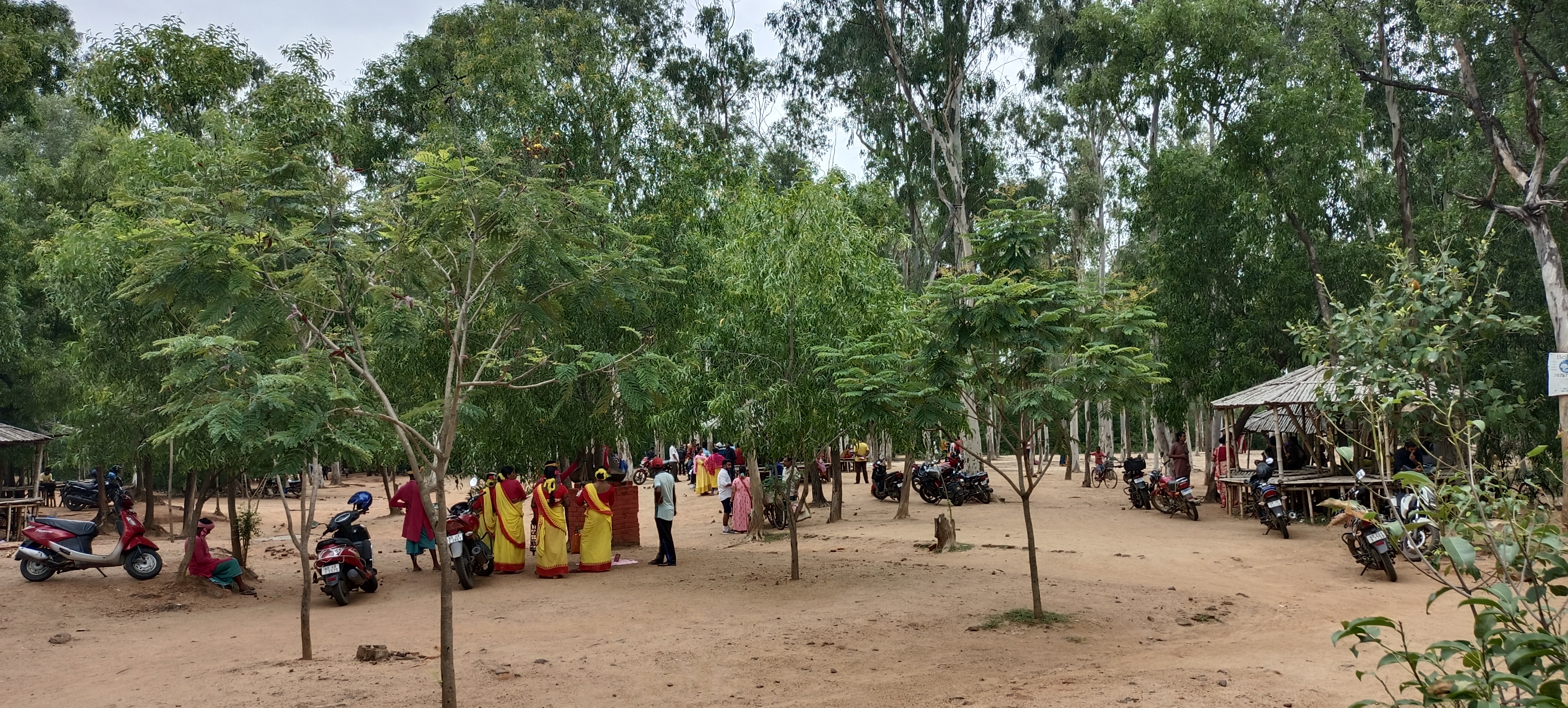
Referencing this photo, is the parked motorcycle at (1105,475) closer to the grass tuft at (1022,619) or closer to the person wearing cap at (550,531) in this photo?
the person wearing cap at (550,531)

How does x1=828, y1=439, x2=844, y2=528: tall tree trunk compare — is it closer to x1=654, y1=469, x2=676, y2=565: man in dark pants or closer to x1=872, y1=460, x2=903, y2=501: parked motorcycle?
x1=872, y1=460, x2=903, y2=501: parked motorcycle

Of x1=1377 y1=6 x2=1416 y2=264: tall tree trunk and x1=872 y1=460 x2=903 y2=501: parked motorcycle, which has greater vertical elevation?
x1=1377 y1=6 x2=1416 y2=264: tall tree trunk

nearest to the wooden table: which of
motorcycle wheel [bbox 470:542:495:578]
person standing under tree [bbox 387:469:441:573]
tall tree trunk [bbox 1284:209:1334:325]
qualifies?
person standing under tree [bbox 387:469:441:573]

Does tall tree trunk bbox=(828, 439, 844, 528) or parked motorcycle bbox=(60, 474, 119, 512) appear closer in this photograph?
tall tree trunk bbox=(828, 439, 844, 528)

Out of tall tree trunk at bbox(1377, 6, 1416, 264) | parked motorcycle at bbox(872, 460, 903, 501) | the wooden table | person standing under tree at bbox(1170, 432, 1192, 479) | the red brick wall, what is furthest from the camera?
parked motorcycle at bbox(872, 460, 903, 501)

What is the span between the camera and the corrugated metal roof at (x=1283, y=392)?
57.5ft

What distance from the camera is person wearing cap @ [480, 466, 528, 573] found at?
1305cm

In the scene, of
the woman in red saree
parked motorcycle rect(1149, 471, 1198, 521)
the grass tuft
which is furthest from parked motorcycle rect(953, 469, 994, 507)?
the grass tuft

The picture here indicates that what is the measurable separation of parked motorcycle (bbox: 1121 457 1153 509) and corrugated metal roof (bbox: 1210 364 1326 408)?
8.88ft

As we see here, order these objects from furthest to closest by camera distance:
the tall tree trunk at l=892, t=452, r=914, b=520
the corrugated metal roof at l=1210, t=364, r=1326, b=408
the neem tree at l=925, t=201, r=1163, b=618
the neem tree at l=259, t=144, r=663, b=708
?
1. the tall tree trunk at l=892, t=452, r=914, b=520
2. the corrugated metal roof at l=1210, t=364, r=1326, b=408
3. the neem tree at l=925, t=201, r=1163, b=618
4. the neem tree at l=259, t=144, r=663, b=708

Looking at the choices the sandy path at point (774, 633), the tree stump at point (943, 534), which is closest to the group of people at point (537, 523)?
the sandy path at point (774, 633)

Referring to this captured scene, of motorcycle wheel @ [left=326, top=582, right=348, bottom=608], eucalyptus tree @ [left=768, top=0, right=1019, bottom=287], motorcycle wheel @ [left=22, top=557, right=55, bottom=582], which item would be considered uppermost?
eucalyptus tree @ [left=768, top=0, right=1019, bottom=287]

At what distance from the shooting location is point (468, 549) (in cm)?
1251

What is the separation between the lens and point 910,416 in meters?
9.80
